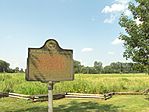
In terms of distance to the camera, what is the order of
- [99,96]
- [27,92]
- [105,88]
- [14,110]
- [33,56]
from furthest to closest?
[105,88]
[27,92]
[99,96]
[14,110]
[33,56]

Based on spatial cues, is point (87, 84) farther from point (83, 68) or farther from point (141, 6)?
point (83, 68)

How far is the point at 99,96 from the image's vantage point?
17.3 m

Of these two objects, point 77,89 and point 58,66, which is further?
point 77,89

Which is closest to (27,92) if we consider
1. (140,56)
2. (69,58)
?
(140,56)

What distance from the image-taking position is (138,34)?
603 inches

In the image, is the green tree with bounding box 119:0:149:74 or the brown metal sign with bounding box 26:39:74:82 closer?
the brown metal sign with bounding box 26:39:74:82

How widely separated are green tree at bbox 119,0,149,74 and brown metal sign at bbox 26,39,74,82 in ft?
22.6

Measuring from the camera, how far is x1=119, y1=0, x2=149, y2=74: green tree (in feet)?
49.4

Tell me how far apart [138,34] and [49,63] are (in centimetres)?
796

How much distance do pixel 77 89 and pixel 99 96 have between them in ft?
10.3

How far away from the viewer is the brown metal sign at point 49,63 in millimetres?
8562

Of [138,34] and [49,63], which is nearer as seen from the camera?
[49,63]

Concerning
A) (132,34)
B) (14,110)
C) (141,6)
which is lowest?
(14,110)

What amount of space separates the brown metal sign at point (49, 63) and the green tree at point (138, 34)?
6888 millimetres
